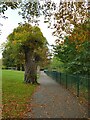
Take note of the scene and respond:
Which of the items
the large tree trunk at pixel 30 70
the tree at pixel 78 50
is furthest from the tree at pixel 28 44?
the tree at pixel 78 50

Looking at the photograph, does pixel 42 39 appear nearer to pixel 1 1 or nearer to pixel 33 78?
pixel 33 78

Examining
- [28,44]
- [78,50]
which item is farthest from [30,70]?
[78,50]

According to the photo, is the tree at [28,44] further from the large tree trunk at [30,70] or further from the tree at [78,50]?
the tree at [78,50]

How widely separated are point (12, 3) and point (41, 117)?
4.18 m

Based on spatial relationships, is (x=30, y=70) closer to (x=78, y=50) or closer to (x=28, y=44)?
(x=28, y=44)

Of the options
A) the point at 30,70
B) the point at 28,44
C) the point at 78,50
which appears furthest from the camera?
the point at 30,70

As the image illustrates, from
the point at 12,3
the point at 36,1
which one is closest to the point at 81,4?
the point at 36,1

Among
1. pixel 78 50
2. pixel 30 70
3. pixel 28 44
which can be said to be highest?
pixel 28 44

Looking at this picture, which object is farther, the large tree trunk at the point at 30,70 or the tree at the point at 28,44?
the large tree trunk at the point at 30,70

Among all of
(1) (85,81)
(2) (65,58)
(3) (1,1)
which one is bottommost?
(1) (85,81)

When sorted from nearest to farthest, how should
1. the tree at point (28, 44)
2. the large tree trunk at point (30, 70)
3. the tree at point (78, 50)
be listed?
the tree at point (78, 50), the tree at point (28, 44), the large tree trunk at point (30, 70)

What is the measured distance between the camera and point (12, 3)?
10094mm

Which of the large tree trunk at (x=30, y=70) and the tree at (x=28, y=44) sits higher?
the tree at (x=28, y=44)

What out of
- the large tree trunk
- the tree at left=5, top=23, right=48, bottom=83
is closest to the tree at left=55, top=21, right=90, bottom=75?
the tree at left=5, top=23, right=48, bottom=83
